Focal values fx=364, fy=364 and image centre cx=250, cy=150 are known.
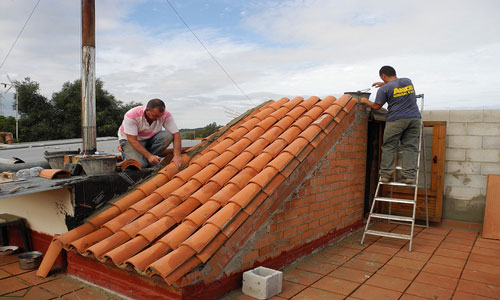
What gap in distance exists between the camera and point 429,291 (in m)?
3.54

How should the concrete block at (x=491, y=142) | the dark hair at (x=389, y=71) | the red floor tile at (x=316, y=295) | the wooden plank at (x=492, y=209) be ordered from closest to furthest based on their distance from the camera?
the red floor tile at (x=316, y=295)
the dark hair at (x=389, y=71)
the wooden plank at (x=492, y=209)
the concrete block at (x=491, y=142)

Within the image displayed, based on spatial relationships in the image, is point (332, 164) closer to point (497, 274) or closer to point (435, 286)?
point (435, 286)

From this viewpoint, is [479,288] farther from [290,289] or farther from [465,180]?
[465,180]

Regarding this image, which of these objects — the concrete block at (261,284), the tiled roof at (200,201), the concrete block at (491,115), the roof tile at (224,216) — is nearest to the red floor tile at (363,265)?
the concrete block at (261,284)

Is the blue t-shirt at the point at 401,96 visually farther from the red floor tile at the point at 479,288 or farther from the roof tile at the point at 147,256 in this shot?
the roof tile at the point at 147,256

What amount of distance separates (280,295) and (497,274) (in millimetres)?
2592

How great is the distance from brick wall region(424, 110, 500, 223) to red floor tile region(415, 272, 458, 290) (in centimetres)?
290

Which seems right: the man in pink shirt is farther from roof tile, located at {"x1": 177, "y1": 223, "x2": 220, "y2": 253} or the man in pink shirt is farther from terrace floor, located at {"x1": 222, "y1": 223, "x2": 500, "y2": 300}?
terrace floor, located at {"x1": 222, "y1": 223, "x2": 500, "y2": 300}

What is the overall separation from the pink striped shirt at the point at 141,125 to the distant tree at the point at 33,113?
24583 millimetres

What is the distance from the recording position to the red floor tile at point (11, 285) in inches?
134

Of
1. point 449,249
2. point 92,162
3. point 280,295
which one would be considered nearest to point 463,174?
point 449,249

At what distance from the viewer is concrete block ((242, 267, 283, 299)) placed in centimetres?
320

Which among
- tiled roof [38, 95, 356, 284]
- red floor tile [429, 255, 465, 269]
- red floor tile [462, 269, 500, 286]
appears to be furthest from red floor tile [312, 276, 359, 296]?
red floor tile [429, 255, 465, 269]

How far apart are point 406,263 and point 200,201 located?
2603 millimetres
